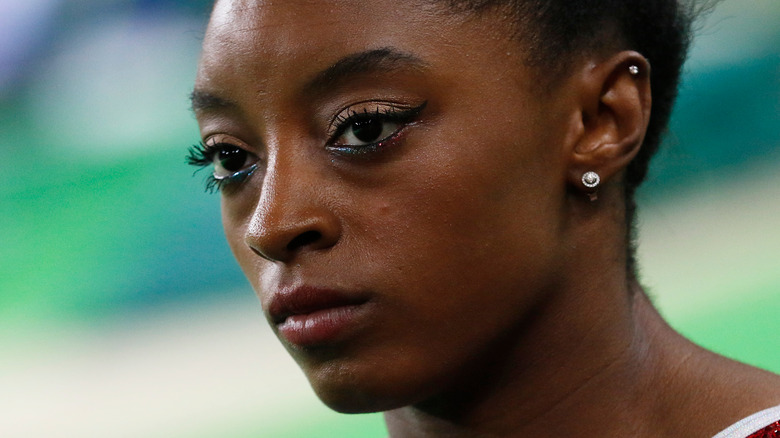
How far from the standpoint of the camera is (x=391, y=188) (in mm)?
1022

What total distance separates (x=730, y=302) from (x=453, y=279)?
68.1 inches

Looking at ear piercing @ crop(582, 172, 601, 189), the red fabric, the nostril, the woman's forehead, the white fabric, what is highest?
the woman's forehead

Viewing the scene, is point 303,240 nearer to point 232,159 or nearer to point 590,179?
point 232,159

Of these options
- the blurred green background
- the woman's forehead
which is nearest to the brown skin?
the woman's forehead

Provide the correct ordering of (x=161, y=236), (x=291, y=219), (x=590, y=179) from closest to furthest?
(x=291, y=219) → (x=590, y=179) → (x=161, y=236)

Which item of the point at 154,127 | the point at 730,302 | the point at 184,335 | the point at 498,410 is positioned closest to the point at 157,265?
the point at 184,335

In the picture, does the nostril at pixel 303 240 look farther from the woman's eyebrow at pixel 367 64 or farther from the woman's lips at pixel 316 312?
the woman's eyebrow at pixel 367 64

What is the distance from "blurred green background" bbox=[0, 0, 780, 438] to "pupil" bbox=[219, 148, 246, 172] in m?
1.36

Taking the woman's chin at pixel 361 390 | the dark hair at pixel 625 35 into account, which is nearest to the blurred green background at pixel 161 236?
the dark hair at pixel 625 35

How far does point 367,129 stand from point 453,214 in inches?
5.4

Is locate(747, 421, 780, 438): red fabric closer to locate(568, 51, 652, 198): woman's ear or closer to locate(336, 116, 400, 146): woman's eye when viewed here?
locate(568, 51, 652, 198): woman's ear

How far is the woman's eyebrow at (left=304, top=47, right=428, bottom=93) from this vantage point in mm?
1015

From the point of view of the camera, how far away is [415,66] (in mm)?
1023

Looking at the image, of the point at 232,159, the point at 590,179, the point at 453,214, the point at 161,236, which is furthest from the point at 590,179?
the point at 161,236
